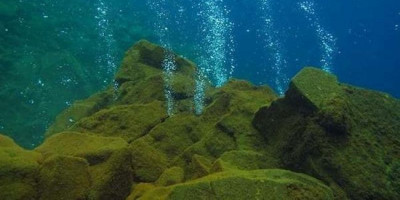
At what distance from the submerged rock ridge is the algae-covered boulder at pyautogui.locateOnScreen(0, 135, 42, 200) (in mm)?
10

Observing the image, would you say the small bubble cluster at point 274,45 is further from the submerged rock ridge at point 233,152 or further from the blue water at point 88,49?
the submerged rock ridge at point 233,152

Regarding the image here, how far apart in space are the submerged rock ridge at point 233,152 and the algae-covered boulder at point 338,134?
0.01 metres

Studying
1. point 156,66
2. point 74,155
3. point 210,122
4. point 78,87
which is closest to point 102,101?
point 156,66

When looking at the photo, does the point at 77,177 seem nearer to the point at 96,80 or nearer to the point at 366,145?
the point at 366,145

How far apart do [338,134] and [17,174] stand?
390 cm

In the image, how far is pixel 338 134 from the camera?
452cm

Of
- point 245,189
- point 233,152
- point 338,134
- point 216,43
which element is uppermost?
point 216,43

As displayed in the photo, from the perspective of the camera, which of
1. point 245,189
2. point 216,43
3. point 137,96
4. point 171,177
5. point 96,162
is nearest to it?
point 245,189

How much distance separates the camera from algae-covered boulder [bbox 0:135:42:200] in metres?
3.67

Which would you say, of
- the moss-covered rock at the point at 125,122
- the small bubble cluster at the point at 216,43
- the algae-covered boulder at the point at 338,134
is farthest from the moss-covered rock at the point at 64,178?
the small bubble cluster at the point at 216,43

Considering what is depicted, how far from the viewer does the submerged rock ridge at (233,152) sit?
12.1 ft

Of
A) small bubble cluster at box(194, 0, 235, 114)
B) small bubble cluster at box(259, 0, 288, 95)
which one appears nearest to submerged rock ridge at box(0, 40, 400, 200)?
small bubble cluster at box(194, 0, 235, 114)

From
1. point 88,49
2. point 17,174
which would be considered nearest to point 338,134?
point 17,174

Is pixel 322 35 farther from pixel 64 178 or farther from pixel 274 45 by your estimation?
pixel 64 178
